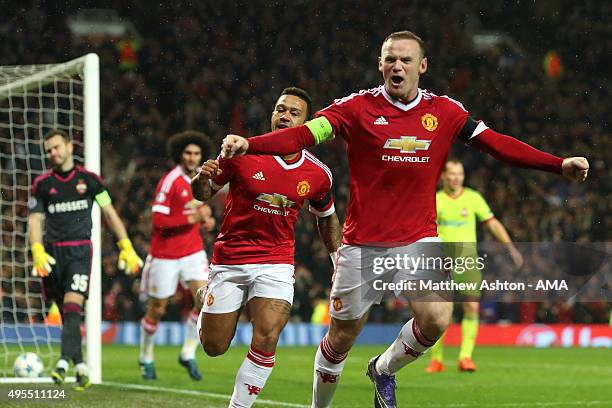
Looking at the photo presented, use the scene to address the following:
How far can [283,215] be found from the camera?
253 inches

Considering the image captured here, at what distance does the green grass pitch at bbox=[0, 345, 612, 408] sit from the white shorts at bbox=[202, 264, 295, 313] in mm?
1519

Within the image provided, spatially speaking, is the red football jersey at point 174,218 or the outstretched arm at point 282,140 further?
the red football jersey at point 174,218

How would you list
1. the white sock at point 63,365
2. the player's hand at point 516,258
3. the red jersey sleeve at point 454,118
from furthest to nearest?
the player's hand at point 516,258, the white sock at point 63,365, the red jersey sleeve at point 454,118

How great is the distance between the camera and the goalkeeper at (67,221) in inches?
344

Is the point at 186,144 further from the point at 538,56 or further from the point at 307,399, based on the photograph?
the point at 538,56

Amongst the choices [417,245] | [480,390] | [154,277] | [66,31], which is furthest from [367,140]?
[66,31]

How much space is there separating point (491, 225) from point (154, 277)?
3588 mm

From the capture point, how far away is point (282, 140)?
5.25 metres

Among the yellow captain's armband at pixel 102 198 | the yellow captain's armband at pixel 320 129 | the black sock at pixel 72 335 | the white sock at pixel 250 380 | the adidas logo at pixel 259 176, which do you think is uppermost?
the yellow captain's armband at pixel 320 129

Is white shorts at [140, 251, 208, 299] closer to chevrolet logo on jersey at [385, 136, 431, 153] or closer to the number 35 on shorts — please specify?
the number 35 on shorts

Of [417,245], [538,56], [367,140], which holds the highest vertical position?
[538,56]

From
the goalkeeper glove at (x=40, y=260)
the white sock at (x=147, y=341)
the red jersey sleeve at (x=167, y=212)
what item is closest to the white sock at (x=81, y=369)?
the goalkeeper glove at (x=40, y=260)

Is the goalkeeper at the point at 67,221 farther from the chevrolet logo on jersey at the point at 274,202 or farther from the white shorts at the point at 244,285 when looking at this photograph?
the chevrolet logo on jersey at the point at 274,202

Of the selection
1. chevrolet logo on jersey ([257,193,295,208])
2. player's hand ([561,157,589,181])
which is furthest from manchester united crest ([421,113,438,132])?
chevrolet logo on jersey ([257,193,295,208])
